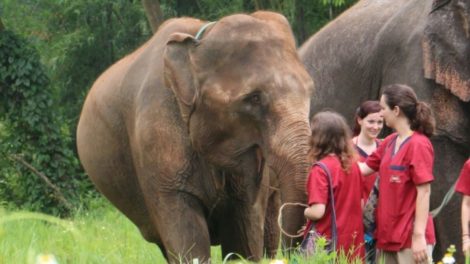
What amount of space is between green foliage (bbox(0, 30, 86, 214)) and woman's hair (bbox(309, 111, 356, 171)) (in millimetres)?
12022

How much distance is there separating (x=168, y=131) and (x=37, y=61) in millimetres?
11665

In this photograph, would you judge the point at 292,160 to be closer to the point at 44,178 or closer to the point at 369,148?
the point at 369,148

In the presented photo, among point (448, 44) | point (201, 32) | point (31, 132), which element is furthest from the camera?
point (31, 132)

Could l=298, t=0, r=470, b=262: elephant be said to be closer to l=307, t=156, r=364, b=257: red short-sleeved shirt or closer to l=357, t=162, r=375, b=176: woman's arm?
l=357, t=162, r=375, b=176: woman's arm

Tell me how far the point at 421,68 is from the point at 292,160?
5.15 feet

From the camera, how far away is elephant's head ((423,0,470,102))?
765 centimetres

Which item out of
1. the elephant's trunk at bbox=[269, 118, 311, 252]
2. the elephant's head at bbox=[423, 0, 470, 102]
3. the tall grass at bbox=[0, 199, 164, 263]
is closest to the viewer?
the tall grass at bbox=[0, 199, 164, 263]

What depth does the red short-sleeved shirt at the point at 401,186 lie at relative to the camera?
21.1 feet

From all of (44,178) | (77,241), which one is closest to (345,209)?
(77,241)

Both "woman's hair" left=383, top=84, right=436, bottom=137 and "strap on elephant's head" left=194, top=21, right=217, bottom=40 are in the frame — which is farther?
"strap on elephant's head" left=194, top=21, right=217, bottom=40

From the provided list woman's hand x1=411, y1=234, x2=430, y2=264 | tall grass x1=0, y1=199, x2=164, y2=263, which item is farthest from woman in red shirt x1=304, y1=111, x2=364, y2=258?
tall grass x1=0, y1=199, x2=164, y2=263

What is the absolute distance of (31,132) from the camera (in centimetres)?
1883

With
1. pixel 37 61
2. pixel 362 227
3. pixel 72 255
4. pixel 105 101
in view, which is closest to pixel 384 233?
pixel 362 227

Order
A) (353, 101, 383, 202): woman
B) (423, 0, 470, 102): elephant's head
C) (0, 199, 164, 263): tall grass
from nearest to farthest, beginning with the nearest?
(0, 199, 164, 263): tall grass, (353, 101, 383, 202): woman, (423, 0, 470, 102): elephant's head
